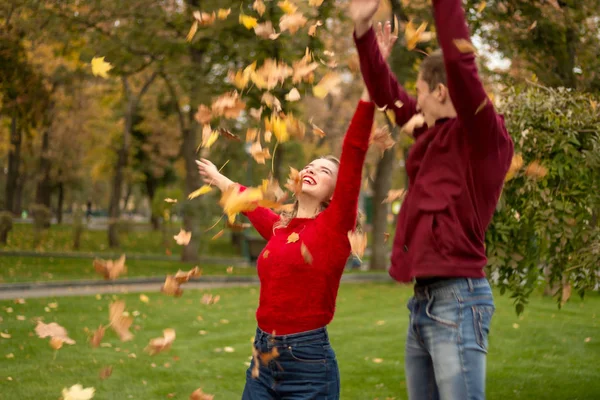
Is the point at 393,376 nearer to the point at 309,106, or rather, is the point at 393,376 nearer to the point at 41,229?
the point at 41,229

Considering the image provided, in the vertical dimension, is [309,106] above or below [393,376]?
above

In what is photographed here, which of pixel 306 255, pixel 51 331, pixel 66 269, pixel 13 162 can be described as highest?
pixel 13 162

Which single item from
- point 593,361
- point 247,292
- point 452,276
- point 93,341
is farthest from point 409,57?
point 452,276

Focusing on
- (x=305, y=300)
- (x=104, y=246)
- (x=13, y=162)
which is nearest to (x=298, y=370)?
(x=305, y=300)

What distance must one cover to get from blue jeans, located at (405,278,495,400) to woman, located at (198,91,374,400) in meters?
0.74

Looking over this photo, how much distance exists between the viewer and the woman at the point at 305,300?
3133 millimetres

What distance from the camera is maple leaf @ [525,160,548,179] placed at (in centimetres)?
488

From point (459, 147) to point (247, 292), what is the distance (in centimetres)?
1207

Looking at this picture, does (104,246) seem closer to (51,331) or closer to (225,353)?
(225,353)

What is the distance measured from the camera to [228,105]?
4.11m

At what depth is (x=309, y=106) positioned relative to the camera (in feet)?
102

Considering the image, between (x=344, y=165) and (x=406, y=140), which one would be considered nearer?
(x=344, y=165)

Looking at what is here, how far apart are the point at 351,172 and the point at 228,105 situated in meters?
1.31

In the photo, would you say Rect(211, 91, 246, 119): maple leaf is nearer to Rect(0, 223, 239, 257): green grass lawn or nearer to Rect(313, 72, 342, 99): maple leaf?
Rect(313, 72, 342, 99): maple leaf
